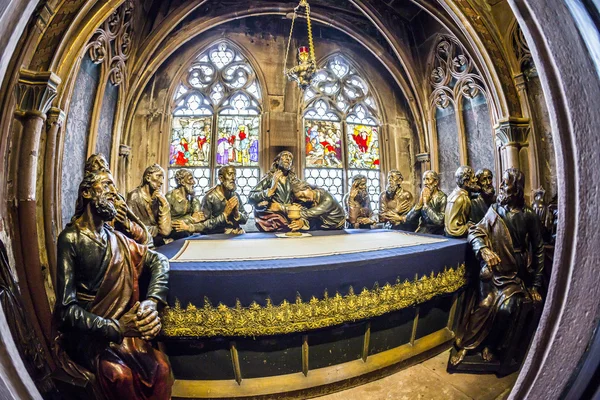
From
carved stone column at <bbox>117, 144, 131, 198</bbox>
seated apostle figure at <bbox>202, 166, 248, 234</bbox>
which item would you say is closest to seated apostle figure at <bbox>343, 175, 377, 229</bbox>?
seated apostle figure at <bbox>202, 166, 248, 234</bbox>

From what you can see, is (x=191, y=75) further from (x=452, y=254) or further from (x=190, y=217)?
(x=452, y=254)

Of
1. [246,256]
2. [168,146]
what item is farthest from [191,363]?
[168,146]

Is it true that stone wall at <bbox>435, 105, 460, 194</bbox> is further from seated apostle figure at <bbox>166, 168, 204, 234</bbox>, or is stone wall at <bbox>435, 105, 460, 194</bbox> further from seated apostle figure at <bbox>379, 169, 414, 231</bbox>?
seated apostle figure at <bbox>166, 168, 204, 234</bbox>

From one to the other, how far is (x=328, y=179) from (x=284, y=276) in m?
5.62

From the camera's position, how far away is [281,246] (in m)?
2.80

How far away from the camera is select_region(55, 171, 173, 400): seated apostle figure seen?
151 cm

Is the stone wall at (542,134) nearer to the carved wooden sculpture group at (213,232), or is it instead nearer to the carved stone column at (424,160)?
the carved wooden sculpture group at (213,232)

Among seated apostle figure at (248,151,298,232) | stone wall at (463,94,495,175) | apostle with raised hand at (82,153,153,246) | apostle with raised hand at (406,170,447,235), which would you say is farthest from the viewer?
stone wall at (463,94,495,175)

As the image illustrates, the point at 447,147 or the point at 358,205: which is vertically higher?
the point at 447,147

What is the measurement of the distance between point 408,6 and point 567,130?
8166 mm

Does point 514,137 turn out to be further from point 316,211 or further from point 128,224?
point 128,224

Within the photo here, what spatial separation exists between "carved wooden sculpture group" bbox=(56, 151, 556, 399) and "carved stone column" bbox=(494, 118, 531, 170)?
155cm

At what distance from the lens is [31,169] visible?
3.10 metres

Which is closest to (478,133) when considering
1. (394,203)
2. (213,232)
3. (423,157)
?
(423,157)
